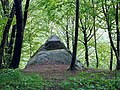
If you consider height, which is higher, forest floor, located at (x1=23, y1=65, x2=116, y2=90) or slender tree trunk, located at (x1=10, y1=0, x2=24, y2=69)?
slender tree trunk, located at (x1=10, y1=0, x2=24, y2=69)

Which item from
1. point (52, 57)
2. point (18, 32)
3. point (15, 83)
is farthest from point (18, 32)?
point (52, 57)

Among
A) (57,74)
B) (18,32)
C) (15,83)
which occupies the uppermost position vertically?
(18,32)

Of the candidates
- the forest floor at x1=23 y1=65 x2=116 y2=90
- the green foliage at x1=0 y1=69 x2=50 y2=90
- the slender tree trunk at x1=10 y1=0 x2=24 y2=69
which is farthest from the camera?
the slender tree trunk at x1=10 y1=0 x2=24 y2=69

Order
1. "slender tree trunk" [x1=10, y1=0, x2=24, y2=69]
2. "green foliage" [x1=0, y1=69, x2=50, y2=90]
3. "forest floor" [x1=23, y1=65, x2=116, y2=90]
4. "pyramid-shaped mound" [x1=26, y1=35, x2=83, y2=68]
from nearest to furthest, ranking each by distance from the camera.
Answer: "green foliage" [x1=0, y1=69, x2=50, y2=90]
"forest floor" [x1=23, y1=65, x2=116, y2=90]
"slender tree trunk" [x1=10, y1=0, x2=24, y2=69]
"pyramid-shaped mound" [x1=26, y1=35, x2=83, y2=68]

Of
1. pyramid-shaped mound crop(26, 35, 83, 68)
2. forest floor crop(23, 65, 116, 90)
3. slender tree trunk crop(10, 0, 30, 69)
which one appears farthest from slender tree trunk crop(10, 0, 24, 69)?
pyramid-shaped mound crop(26, 35, 83, 68)

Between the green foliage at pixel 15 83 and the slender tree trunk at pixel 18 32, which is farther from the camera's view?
the slender tree trunk at pixel 18 32

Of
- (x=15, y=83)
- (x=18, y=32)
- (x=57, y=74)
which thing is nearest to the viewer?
(x=15, y=83)

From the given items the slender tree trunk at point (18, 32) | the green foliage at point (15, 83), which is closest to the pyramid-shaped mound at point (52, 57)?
the slender tree trunk at point (18, 32)

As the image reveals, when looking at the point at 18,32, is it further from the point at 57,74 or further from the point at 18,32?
the point at 57,74

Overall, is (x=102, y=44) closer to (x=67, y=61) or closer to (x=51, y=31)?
(x=51, y=31)

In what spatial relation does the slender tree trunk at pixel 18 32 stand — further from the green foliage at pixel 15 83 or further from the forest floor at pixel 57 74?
the green foliage at pixel 15 83

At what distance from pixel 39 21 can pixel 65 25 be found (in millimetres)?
3217

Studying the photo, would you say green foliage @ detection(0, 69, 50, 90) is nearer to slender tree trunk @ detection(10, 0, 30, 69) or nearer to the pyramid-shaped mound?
slender tree trunk @ detection(10, 0, 30, 69)

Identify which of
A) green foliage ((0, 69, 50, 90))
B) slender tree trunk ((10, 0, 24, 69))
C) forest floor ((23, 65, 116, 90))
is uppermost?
slender tree trunk ((10, 0, 24, 69))
